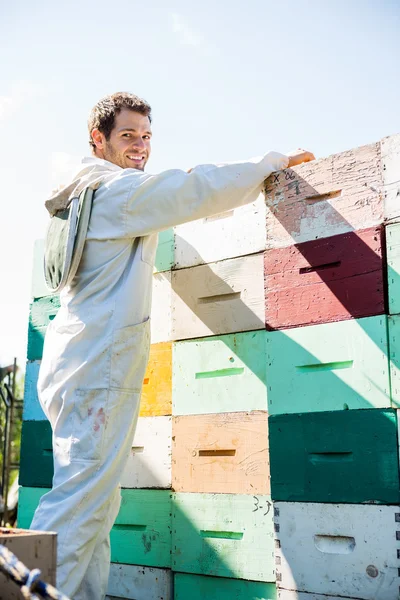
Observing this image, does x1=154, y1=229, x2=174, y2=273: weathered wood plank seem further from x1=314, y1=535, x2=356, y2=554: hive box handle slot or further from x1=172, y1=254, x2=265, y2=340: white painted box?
x1=314, y1=535, x2=356, y2=554: hive box handle slot

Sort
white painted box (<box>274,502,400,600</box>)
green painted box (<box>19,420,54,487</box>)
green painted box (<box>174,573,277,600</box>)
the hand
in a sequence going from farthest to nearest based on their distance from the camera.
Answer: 1. green painted box (<box>19,420,54,487</box>)
2. the hand
3. green painted box (<box>174,573,277,600</box>)
4. white painted box (<box>274,502,400,600</box>)

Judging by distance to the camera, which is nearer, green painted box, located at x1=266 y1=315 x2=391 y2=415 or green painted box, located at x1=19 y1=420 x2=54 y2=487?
green painted box, located at x1=266 y1=315 x2=391 y2=415

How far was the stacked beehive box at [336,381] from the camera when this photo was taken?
2.13 meters

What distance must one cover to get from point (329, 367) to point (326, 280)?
301mm

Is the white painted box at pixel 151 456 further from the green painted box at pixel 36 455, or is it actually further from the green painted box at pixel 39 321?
the green painted box at pixel 39 321

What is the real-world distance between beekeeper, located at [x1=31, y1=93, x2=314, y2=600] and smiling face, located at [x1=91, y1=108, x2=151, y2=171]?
0.18 m

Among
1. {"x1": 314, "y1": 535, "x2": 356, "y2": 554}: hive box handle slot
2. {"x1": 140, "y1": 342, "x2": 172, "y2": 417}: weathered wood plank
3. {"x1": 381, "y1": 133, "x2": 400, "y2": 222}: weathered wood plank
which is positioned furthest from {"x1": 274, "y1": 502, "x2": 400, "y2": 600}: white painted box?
{"x1": 381, "y1": 133, "x2": 400, "y2": 222}: weathered wood plank

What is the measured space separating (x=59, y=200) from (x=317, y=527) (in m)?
1.50

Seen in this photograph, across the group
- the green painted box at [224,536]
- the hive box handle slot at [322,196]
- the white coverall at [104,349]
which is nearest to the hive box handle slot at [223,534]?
the green painted box at [224,536]

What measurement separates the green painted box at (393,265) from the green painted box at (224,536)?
0.83 meters

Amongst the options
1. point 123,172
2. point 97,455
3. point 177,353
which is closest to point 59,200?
point 123,172

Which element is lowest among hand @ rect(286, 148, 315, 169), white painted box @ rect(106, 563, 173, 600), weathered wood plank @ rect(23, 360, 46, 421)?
white painted box @ rect(106, 563, 173, 600)

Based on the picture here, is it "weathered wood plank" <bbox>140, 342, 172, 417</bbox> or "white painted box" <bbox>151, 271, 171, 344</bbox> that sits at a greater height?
"white painted box" <bbox>151, 271, 171, 344</bbox>

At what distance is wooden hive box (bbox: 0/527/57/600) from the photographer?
1.22 m
